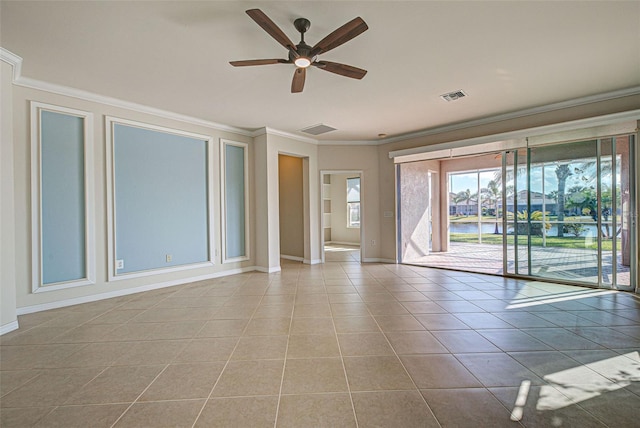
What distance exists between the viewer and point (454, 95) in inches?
152

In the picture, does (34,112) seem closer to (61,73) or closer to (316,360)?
(61,73)

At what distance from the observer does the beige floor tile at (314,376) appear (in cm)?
179

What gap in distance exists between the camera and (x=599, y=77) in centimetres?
337

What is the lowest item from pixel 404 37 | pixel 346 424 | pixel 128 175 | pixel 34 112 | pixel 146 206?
pixel 346 424

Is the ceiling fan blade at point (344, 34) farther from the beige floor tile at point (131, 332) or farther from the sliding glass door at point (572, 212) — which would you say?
the sliding glass door at point (572, 212)

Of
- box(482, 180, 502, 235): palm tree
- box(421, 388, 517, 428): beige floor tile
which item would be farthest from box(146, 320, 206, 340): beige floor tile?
box(482, 180, 502, 235): palm tree

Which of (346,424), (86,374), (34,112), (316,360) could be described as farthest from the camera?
(34,112)

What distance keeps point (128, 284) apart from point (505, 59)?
5485mm

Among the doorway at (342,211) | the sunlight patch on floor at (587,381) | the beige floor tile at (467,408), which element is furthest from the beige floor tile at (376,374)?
the doorway at (342,211)

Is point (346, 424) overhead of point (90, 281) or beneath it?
beneath

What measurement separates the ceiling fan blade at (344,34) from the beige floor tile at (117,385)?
Answer: 9.12 feet

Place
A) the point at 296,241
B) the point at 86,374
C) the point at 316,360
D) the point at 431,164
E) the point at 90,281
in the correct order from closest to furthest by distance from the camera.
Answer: the point at 86,374 → the point at 316,360 → the point at 90,281 → the point at 296,241 → the point at 431,164

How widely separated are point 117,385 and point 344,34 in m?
2.95

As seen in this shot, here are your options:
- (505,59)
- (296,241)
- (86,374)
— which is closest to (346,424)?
(86,374)
